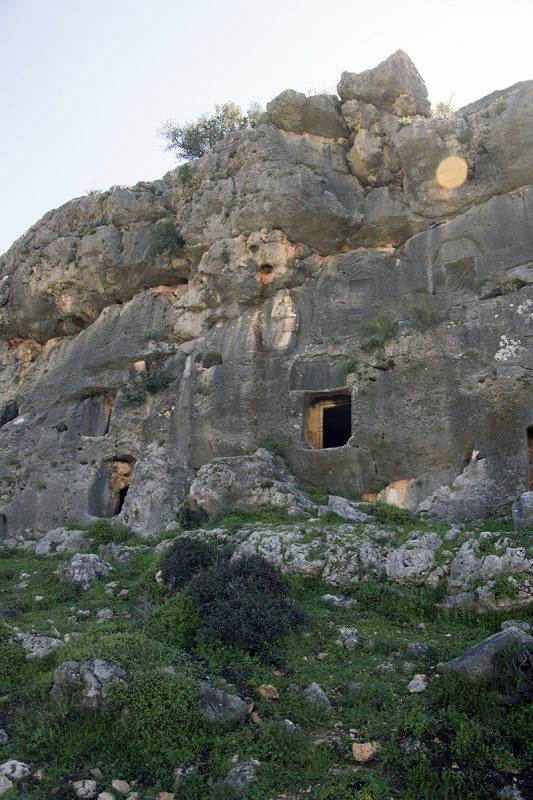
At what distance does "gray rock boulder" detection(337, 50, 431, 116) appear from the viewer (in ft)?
66.0

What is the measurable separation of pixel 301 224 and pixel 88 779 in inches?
665

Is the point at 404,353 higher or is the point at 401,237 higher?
the point at 401,237

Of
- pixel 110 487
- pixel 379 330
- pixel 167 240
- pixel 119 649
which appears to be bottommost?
pixel 119 649

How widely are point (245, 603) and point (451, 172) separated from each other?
49.1 ft

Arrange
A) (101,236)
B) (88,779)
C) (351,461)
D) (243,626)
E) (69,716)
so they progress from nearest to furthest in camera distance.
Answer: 1. (88,779)
2. (69,716)
3. (243,626)
4. (351,461)
5. (101,236)

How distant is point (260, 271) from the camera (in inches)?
769

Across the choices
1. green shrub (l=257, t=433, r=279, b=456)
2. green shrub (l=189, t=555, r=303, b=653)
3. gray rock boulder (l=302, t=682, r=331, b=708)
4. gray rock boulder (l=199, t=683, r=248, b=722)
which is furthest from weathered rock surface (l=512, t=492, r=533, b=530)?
green shrub (l=257, t=433, r=279, b=456)

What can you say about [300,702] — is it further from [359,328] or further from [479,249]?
[479,249]

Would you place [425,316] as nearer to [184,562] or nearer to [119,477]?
[184,562]

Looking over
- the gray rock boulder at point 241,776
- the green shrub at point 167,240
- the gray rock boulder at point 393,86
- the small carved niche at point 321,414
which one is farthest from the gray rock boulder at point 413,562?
the gray rock boulder at point 393,86

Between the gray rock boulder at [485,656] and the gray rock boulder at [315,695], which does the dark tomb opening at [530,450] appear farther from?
the gray rock boulder at [315,695]

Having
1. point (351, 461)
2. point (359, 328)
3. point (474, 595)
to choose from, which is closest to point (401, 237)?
point (359, 328)

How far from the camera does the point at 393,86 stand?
2019 cm

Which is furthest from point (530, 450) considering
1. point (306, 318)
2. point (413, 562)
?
point (306, 318)
